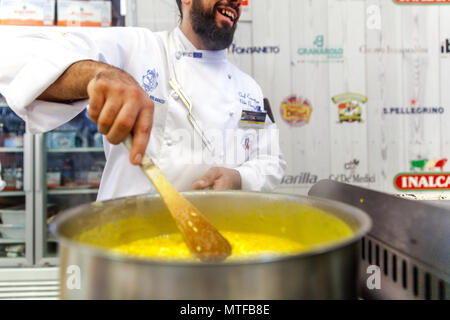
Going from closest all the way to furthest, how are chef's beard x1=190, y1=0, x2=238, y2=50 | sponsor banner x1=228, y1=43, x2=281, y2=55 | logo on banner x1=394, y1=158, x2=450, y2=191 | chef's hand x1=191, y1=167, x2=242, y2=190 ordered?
chef's hand x1=191, y1=167, x2=242, y2=190 → chef's beard x1=190, y1=0, x2=238, y2=50 → sponsor banner x1=228, y1=43, x2=281, y2=55 → logo on banner x1=394, y1=158, x2=450, y2=191

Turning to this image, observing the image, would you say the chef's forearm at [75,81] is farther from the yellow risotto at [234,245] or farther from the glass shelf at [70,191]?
the glass shelf at [70,191]

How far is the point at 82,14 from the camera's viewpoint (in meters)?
2.30

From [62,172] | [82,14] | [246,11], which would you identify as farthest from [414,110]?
[62,172]

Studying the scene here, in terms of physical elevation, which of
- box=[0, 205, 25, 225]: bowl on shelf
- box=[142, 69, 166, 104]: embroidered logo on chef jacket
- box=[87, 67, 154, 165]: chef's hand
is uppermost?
box=[142, 69, 166, 104]: embroidered logo on chef jacket

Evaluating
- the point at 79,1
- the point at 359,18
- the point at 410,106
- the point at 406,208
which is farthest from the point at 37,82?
the point at 410,106

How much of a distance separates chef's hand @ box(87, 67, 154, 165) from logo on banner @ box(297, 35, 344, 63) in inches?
72.1

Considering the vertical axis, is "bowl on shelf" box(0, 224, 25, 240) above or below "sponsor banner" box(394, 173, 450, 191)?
below

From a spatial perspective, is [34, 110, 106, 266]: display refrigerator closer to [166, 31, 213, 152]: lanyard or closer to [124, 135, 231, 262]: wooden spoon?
[166, 31, 213, 152]: lanyard

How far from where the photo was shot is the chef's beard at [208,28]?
1.30 meters

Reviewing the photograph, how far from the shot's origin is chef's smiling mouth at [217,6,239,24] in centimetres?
131

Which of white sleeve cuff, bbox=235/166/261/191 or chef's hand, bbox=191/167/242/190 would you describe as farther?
white sleeve cuff, bbox=235/166/261/191

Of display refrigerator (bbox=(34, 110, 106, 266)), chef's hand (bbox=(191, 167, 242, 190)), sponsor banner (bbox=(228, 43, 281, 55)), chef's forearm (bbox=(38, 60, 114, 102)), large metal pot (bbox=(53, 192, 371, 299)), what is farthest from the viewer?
display refrigerator (bbox=(34, 110, 106, 266))

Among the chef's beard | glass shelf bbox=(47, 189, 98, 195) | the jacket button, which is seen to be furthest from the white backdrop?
glass shelf bbox=(47, 189, 98, 195)
